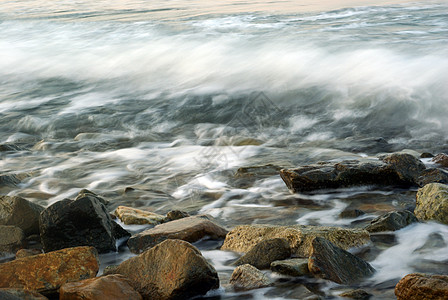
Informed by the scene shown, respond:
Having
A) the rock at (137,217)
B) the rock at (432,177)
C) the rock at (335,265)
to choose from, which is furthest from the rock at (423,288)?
the rock at (432,177)

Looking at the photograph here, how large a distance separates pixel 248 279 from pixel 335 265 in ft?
1.29

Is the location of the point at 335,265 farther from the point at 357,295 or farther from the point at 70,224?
the point at 70,224

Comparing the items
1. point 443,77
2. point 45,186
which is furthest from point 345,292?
point 443,77

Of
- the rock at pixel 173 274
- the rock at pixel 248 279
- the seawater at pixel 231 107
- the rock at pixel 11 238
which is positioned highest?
the rock at pixel 173 274

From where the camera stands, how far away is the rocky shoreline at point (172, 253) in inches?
82.1

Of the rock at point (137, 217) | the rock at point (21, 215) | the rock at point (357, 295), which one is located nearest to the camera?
the rock at point (357, 295)

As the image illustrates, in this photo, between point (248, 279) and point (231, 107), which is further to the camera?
point (231, 107)

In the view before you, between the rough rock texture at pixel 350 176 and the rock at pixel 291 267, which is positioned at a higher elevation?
the rock at pixel 291 267

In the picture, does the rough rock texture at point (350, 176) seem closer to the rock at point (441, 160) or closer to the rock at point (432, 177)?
the rock at point (432, 177)

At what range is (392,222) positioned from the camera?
2885 mm

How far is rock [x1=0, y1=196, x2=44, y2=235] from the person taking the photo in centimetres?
307

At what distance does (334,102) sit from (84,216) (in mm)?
5535

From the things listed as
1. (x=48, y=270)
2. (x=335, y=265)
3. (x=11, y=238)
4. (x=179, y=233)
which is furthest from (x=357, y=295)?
(x=11, y=238)

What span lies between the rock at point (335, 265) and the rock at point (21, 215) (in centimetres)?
174
